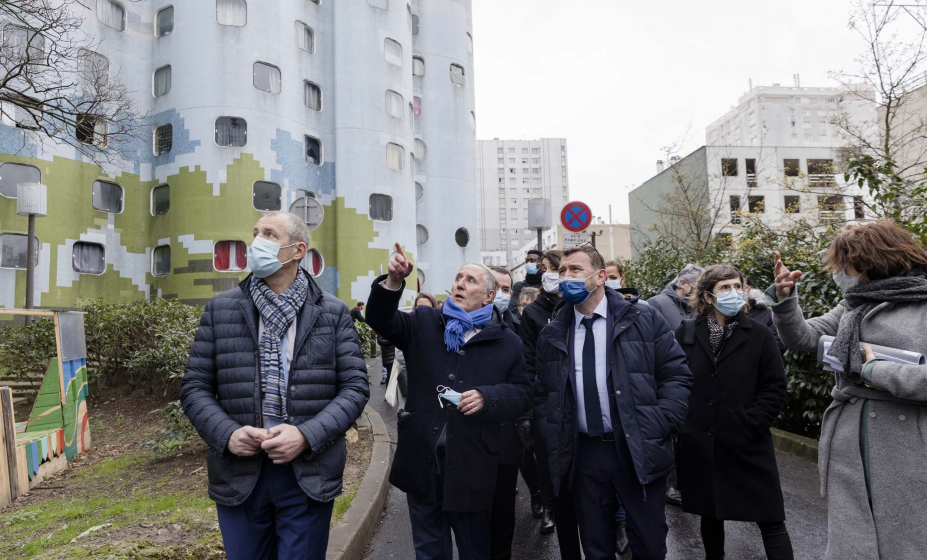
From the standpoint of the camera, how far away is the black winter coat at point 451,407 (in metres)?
3.41

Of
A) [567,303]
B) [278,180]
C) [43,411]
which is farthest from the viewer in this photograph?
[278,180]

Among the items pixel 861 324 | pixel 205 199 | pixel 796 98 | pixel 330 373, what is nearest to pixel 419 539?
pixel 330 373

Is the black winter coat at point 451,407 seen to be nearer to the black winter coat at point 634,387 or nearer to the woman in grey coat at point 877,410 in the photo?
the black winter coat at point 634,387

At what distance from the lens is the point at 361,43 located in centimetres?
2591

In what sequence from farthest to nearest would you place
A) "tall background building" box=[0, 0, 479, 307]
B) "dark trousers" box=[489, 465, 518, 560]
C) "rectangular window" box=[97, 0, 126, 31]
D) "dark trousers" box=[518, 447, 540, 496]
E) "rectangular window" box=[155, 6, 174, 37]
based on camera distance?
1. "rectangular window" box=[155, 6, 174, 37]
2. "rectangular window" box=[97, 0, 126, 31]
3. "tall background building" box=[0, 0, 479, 307]
4. "dark trousers" box=[518, 447, 540, 496]
5. "dark trousers" box=[489, 465, 518, 560]

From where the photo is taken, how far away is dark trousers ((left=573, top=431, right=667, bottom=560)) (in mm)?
3301

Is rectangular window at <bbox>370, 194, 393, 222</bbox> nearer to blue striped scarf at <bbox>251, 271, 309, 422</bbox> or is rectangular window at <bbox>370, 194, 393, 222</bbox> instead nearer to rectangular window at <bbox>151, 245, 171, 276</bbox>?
rectangular window at <bbox>151, 245, 171, 276</bbox>

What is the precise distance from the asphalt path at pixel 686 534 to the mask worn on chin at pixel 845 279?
2.33 m

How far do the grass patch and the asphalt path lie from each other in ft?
1.09

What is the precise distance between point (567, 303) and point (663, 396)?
790 mm

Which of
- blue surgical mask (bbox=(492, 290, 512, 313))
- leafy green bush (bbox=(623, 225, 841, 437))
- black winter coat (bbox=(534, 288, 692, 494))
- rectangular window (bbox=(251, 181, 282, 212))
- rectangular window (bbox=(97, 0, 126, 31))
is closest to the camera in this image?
black winter coat (bbox=(534, 288, 692, 494))

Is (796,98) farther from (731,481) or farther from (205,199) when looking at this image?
(731,481)

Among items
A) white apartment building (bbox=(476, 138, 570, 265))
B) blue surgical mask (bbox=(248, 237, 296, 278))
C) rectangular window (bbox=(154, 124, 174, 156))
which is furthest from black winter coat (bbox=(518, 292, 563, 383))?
white apartment building (bbox=(476, 138, 570, 265))

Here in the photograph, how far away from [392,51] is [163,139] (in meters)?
10.4
